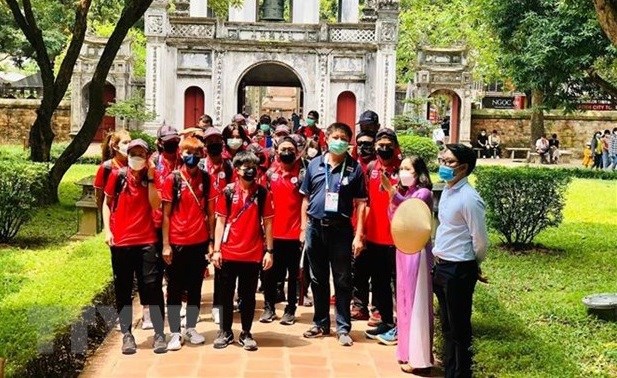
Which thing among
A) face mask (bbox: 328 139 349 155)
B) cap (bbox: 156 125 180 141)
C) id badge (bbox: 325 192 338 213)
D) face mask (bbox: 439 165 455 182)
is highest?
cap (bbox: 156 125 180 141)

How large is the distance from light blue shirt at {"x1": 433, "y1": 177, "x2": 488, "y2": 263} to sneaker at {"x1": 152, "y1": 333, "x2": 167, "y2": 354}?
2.34 metres

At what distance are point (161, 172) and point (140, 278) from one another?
1000 millimetres

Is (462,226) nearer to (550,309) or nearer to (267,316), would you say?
(267,316)

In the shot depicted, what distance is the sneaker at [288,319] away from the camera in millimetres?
7289

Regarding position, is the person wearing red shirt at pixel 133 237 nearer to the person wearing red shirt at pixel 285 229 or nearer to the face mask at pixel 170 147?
the face mask at pixel 170 147

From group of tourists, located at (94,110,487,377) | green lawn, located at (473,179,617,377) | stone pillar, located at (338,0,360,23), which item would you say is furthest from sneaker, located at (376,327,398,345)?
stone pillar, located at (338,0,360,23)

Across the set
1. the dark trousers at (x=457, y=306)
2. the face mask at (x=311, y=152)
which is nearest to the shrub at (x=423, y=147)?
the face mask at (x=311, y=152)

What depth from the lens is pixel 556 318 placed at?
7.72 metres

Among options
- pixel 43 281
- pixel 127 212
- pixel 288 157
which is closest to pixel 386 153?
pixel 288 157

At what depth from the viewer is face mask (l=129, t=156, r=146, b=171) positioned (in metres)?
6.22

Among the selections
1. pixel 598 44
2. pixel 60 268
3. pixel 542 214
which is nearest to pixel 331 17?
pixel 598 44

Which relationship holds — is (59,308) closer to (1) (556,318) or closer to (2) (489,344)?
(2) (489,344)

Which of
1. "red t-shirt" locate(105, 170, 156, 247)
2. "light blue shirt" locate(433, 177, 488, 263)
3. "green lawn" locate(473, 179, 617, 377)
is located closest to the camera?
"light blue shirt" locate(433, 177, 488, 263)

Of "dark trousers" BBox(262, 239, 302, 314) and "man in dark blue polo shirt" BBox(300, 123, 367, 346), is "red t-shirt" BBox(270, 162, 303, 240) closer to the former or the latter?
"dark trousers" BBox(262, 239, 302, 314)
